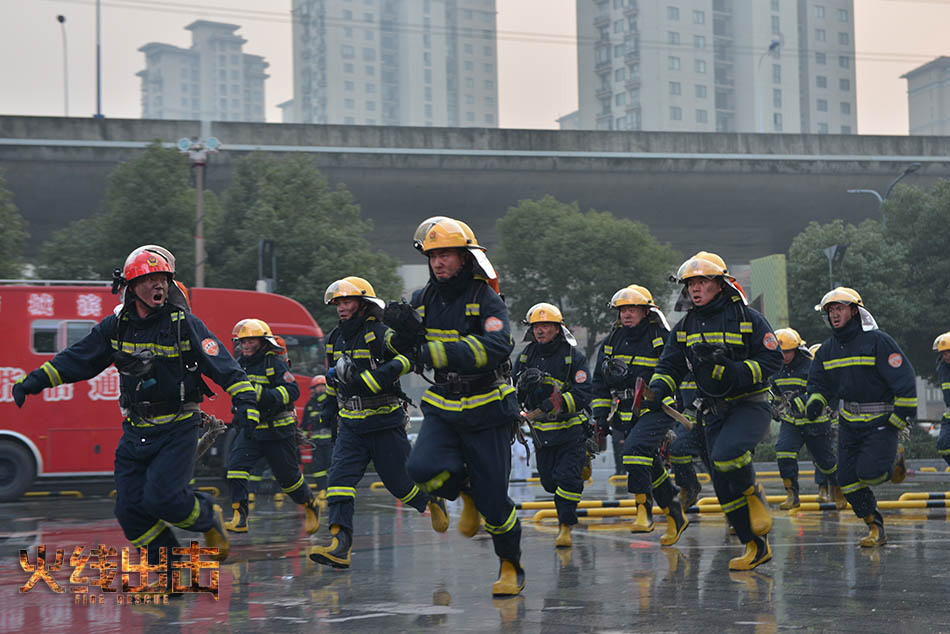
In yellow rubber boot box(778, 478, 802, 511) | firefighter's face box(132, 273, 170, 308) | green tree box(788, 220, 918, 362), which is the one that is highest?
green tree box(788, 220, 918, 362)

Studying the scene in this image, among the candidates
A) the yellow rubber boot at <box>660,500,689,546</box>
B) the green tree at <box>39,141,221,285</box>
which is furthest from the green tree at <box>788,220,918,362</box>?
the yellow rubber boot at <box>660,500,689,546</box>

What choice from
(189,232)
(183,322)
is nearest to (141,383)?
(183,322)

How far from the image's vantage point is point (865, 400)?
9656 mm

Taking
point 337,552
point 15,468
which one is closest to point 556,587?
point 337,552

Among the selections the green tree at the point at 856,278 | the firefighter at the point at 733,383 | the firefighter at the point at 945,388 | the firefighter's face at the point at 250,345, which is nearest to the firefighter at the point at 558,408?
the firefighter at the point at 733,383

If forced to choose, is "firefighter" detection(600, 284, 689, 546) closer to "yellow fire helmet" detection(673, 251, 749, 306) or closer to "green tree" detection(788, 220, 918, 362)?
"yellow fire helmet" detection(673, 251, 749, 306)

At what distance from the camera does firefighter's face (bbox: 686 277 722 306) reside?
8.23 meters

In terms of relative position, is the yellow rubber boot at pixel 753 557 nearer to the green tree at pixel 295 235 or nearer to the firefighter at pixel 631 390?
the firefighter at pixel 631 390

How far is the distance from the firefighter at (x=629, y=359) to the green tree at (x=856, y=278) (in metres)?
23.8

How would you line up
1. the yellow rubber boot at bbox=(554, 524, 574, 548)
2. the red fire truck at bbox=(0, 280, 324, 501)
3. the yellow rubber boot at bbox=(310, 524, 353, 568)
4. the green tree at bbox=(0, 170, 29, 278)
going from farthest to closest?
the green tree at bbox=(0, 170, 29, 278) < the red fire truck at bbox=(0, 280, 324, 501) < the yellow rubber boot at bbox=(554, 524, 574, 548) < the yellow rubber boot at bbox=(310, 524, 353, 568)

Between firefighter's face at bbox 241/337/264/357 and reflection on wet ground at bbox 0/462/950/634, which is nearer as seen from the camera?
reflection on wet ground at bbox 0/462/950/634

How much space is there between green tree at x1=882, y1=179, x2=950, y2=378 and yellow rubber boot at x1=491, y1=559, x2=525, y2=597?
29489mm

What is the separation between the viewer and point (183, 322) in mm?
7207

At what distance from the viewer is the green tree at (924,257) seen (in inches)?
1366
